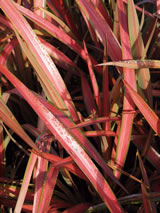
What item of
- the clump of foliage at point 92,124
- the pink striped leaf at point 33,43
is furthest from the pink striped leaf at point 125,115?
the pink striped leaf at point 33,43

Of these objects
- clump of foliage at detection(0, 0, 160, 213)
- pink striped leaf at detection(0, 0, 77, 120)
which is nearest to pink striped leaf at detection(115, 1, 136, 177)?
clump of foliage at detection(0, 0, 160, 213)

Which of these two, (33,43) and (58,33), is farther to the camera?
(58,33)

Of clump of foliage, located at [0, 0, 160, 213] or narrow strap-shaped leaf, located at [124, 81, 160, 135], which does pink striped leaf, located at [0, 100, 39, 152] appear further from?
narrow strap-shaped leaf, located at [124, 81, 160, 135]

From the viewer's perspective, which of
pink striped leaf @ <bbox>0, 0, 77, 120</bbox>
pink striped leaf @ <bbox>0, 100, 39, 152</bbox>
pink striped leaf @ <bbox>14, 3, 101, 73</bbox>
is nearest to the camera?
pink striped leaf @ <bbox>0, 100, 39, 152</bbox>

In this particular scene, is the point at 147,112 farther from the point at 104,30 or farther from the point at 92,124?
the point at 104,30

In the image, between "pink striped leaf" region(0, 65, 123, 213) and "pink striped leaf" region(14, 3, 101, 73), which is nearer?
"pink striped leaf" region(0, 65, 123, 213)

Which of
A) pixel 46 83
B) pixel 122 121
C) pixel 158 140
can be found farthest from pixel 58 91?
pixel 158 140

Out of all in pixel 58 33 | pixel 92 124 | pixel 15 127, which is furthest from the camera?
pixel 58 33

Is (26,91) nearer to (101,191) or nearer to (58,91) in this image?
(58,91)

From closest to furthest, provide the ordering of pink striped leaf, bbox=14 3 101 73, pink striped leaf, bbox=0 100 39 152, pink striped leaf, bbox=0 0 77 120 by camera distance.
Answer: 1. pink striped leaf, bbox=0 100 39 152
2. pink striped leaf, bbox=0 0 77 120
3. pink striped leaf, bbox=14 3 101 73

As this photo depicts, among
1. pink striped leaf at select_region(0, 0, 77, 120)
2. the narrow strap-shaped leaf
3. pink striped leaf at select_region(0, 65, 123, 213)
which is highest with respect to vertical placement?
pink striped leaf at select_region(0, 0, 77, 120)

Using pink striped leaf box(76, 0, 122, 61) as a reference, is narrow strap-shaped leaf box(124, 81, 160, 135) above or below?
below

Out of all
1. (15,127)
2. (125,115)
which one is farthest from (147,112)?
(15,127)
